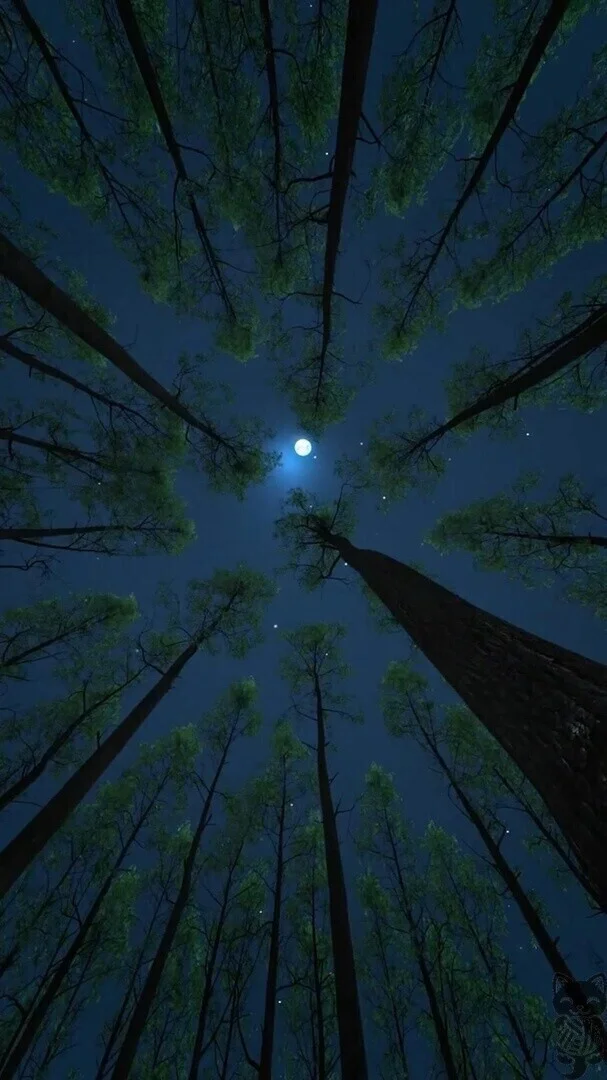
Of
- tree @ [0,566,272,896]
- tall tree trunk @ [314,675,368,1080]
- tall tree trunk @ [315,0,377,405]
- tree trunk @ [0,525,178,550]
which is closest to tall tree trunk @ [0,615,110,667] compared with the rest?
tree @ [0,566,272,896]

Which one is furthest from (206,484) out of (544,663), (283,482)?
(283,482)

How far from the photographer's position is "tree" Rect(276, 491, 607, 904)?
5.43ft

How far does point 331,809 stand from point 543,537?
6868 millimetres

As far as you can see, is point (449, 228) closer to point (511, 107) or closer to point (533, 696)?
point (511, 107)

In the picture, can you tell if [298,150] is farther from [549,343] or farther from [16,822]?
[16,822]

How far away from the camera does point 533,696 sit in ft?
7.39

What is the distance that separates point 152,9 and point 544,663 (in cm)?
895

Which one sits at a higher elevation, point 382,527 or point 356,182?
point 382,527

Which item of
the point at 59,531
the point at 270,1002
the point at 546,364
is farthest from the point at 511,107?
the point at 270,1002

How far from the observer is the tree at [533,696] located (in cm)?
165

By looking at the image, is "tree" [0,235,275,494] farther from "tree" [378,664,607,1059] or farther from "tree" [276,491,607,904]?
"tree" [378,664,607,1059]

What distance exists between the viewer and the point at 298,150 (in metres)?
5.97

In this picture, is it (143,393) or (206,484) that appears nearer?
(143,393)

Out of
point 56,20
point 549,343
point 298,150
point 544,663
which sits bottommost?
point 544,663
